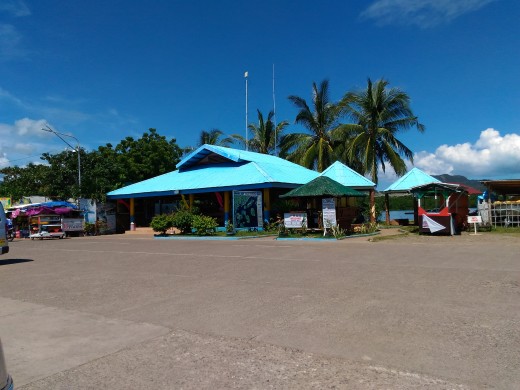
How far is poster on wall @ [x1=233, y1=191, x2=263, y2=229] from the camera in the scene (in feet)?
73.8

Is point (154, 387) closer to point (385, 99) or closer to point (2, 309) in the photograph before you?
point (2, 309)

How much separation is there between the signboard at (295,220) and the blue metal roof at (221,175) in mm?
3604

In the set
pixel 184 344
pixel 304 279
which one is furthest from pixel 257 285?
pixel 184 344

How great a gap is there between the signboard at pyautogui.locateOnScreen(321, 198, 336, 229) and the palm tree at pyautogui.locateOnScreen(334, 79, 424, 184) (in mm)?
12910

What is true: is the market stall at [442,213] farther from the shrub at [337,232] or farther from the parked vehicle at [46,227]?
the parked vehicle at [46,227]

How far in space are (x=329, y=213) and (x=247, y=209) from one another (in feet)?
17.7

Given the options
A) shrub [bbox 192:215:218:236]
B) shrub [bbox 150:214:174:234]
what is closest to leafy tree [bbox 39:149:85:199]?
shrub [bbox 150:214:174:234]

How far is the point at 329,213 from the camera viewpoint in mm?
19406

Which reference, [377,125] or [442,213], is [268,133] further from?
[442,213]

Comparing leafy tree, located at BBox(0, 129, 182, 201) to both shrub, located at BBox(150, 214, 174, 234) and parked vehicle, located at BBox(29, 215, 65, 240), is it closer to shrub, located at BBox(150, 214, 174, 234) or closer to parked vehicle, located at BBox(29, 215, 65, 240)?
parked vehicle, located at BBox(29, 215, 65, 240)

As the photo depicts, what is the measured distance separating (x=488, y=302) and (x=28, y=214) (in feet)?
97.4

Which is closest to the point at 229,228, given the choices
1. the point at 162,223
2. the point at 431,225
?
the point at 162,223

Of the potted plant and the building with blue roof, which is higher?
the building with blue roof

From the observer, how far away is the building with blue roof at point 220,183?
24875mm
